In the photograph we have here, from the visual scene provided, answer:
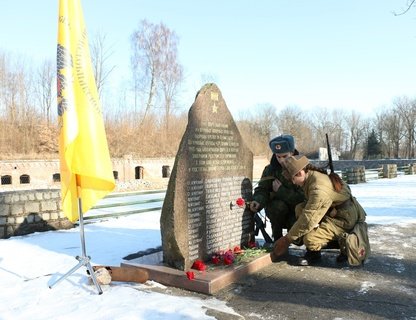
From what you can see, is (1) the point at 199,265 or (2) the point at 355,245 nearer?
(1) the point at 199,265

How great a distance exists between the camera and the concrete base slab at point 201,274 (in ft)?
12.9

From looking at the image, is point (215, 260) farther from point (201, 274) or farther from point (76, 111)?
point (76, 111)

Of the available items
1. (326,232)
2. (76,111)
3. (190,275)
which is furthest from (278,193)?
(76,111)

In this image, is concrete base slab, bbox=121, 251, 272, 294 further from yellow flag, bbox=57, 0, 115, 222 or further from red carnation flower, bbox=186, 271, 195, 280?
yellow flag, bbox=57, 0, 115, 222

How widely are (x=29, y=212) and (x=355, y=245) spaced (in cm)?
556

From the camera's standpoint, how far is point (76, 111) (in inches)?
156

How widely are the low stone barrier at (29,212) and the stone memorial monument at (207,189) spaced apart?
153 inches

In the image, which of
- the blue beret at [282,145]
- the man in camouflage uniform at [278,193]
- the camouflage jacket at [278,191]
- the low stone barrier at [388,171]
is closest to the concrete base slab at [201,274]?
the man in camouflage uniform at [278,193]

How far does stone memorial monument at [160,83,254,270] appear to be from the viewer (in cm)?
421

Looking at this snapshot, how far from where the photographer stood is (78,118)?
3.96 meters

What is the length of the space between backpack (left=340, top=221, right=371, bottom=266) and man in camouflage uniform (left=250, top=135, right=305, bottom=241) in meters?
0.80

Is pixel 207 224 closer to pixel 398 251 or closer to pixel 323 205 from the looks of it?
pixel 323 205

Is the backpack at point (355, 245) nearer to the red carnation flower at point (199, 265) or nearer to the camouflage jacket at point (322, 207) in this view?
the camouflage jacket at point (322, 207)

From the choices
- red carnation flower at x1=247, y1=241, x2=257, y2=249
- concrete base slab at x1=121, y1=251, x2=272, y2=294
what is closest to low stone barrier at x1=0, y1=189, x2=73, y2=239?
concrete base slab at x1=121, y1=251, x2=272, y2=294
